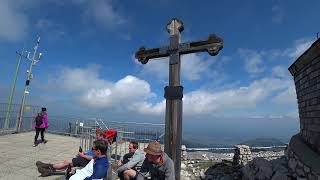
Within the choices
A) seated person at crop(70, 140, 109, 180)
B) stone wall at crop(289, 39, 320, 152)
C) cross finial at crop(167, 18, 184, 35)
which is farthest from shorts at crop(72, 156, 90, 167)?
stone wall at crop(289, 39, 320, 152)

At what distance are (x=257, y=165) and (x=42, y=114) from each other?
32.9 ft

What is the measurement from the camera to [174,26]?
643 centimetres

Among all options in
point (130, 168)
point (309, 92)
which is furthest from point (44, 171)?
point (309, 92)

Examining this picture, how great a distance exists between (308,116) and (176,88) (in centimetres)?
556

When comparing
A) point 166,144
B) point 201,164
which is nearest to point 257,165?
point 201,164

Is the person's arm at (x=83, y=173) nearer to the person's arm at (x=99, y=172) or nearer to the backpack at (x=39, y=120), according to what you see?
the person's arm at (x=99, y=172)

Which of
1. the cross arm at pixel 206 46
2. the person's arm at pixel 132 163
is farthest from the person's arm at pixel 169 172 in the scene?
the cross arm at pixel 206 46

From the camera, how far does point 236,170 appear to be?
14.5 m

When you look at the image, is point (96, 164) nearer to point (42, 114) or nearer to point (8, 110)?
point (42, 114)

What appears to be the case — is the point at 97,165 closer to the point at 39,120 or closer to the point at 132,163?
the point at 132,163

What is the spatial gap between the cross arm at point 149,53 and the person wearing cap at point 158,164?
2.67 meters

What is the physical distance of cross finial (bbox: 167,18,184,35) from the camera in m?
6.41

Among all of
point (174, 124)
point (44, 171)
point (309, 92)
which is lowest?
point (44, 171)

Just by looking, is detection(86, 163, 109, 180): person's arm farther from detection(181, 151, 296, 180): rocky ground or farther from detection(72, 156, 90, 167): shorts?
detection(181, 151, 296, 180): rocky ground
